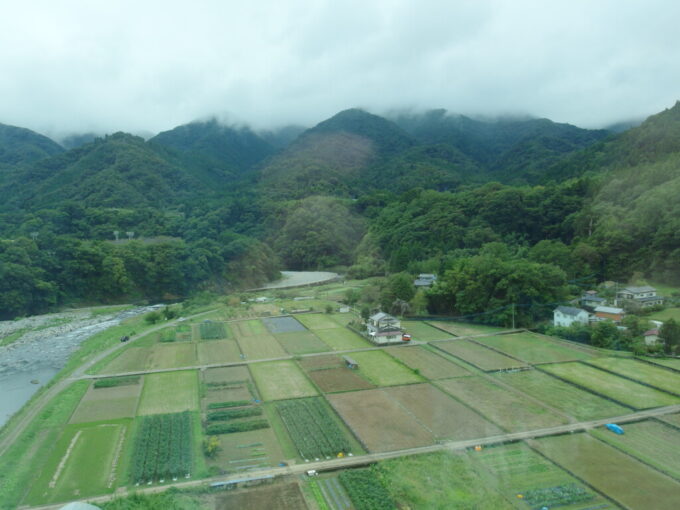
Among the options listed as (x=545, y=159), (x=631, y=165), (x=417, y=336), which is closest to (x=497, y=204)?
(x=631, y=165)

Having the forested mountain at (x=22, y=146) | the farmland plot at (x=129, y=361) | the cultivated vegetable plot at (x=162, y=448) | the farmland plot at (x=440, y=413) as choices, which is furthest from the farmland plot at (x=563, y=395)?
the forested mountain at (x=22, y=146)

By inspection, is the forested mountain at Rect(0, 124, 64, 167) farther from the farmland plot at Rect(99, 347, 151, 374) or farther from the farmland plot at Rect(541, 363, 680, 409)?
the farmland plot at Rect(541, 363, 680, 409)

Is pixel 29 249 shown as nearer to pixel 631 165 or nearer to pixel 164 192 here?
pixel 164 192

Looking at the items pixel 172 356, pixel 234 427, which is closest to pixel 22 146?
pixel 172 356

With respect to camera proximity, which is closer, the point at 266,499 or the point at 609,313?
the point at 266,499

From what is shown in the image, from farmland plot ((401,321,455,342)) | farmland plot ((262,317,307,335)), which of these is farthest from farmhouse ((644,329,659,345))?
farmland plot ((262,317,307,335))

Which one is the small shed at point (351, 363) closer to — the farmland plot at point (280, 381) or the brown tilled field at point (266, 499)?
the farmland plot at point (280, 381)

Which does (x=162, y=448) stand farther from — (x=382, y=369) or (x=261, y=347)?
(x=261, y=347)
